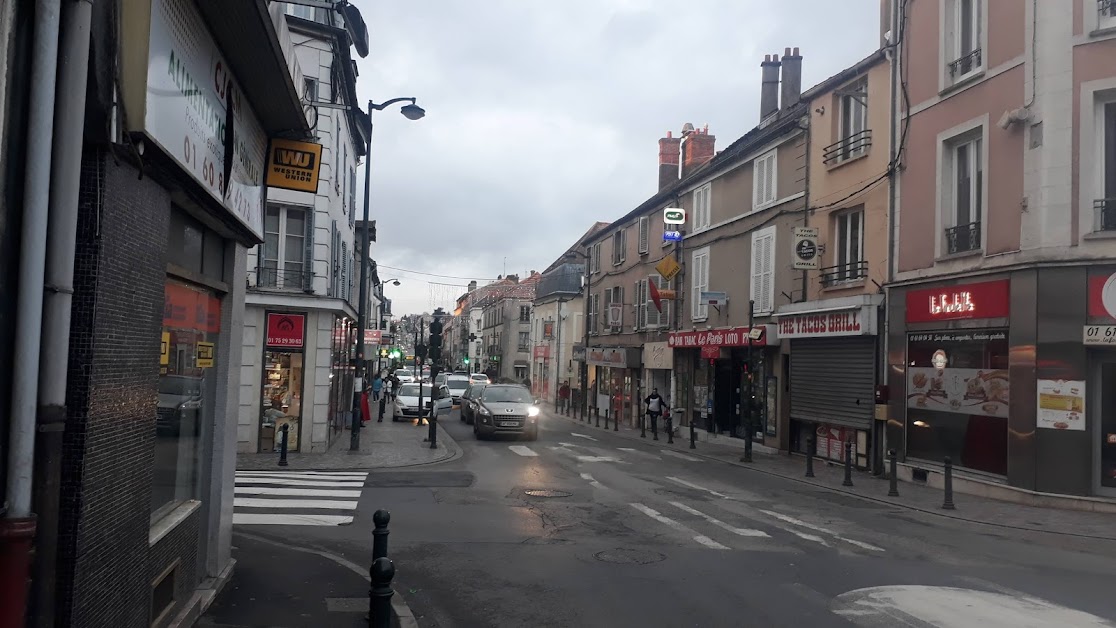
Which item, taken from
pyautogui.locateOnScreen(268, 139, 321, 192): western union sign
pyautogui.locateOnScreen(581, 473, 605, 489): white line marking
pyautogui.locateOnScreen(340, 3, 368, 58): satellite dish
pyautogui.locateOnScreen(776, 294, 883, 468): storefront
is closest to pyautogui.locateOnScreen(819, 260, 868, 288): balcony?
pyautogui.locateOnScreen(776, 294, 883, 468): storefront

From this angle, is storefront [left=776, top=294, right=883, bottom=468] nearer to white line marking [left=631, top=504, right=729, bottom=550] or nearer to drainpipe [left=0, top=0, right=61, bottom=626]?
white line marking [left=631, top=504, right=729, bottom=550]

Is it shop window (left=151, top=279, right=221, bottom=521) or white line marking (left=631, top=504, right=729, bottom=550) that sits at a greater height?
shop window (left=151, top=279, right=221, bottom=521)

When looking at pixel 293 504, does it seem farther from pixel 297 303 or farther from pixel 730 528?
pixel 297 303

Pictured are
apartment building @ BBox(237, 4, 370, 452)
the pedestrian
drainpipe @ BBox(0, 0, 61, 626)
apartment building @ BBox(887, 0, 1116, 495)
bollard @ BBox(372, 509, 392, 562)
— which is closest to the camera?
drainpipe @ BBox(0, 0, 61, 626)

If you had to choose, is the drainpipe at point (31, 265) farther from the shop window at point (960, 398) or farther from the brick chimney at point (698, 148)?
the brick chimney at point (698, 148)

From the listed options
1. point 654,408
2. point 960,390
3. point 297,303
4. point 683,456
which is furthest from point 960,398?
point 297,303

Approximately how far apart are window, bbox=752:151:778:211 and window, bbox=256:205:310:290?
12.5 metres

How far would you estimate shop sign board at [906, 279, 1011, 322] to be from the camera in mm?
14930

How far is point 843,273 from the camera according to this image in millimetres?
20125

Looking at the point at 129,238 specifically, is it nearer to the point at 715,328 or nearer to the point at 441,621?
the point at 441,621

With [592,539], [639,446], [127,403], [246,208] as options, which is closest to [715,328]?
[639,446]

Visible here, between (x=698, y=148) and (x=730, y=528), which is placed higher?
(x=698, y=148)

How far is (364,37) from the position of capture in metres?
23.5

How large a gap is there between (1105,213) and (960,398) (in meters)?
4.19
